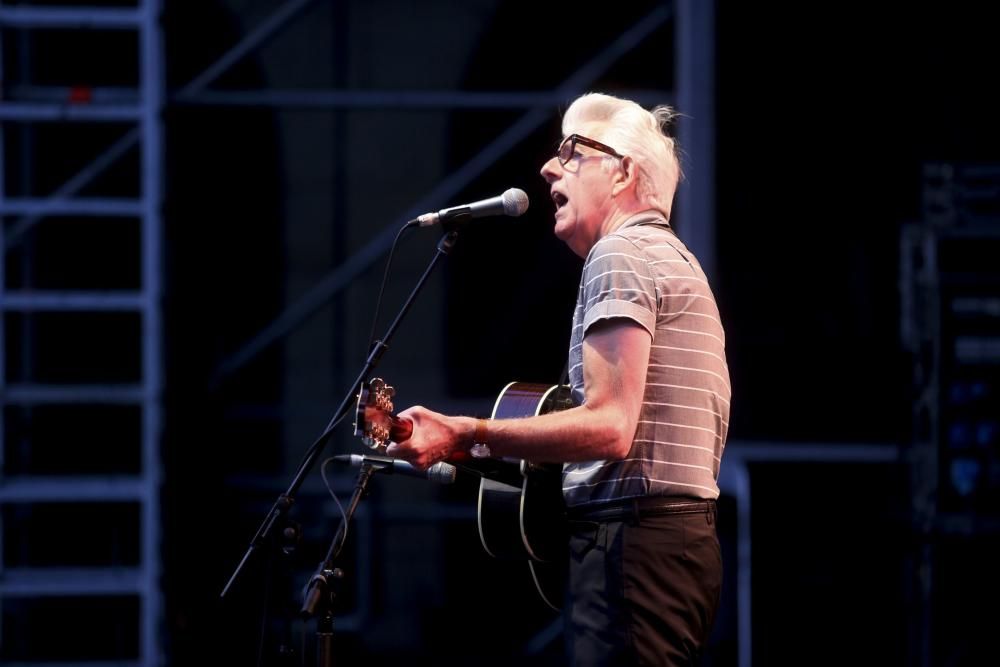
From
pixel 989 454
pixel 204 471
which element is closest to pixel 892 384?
pixel 989 454

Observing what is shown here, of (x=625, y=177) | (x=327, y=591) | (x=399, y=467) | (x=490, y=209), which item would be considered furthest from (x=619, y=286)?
(x=327, y=591)

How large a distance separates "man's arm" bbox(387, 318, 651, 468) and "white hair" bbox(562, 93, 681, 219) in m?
0.36

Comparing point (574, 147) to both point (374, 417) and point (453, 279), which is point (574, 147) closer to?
point (374, 417)

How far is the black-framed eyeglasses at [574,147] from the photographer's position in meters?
2.20

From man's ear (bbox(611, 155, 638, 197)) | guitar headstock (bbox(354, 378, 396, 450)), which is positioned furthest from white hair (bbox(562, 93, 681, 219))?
guitar headstock (bbox(354, 378, 396, 450))

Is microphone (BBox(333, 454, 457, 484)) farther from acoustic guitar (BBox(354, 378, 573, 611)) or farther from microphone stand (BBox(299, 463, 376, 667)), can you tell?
acoustic guitar (BBox(354, 378, 573, 611))

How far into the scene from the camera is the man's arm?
1902 millimetres

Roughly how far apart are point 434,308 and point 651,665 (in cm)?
355

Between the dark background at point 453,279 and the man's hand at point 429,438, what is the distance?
284 cm

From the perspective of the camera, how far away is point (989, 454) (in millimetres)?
4352

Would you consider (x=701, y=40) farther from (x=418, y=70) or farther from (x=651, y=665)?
(x=651, y=665)

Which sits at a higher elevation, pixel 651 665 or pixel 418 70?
pixel 418 70

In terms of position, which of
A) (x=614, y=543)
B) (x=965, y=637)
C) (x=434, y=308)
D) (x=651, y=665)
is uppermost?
(x=434, y=308)

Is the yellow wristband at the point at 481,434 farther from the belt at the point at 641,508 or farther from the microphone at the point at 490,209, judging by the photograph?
the microphone at the point at 490,209
